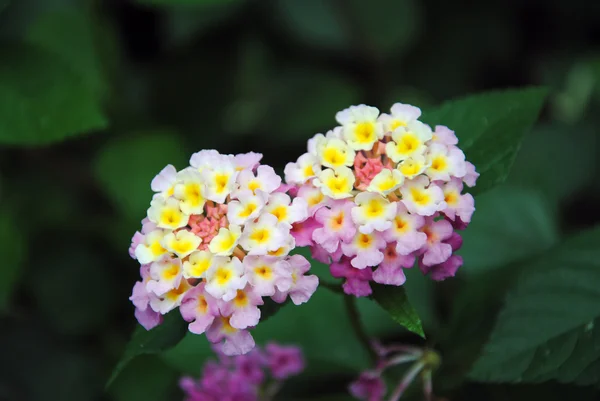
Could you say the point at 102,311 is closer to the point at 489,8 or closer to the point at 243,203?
the point at 243,203

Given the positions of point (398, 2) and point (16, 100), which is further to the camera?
point (398, 2)

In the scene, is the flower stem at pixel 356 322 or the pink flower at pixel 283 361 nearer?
the flower stem at pixel 356 322

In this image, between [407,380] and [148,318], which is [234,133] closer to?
[407,380]

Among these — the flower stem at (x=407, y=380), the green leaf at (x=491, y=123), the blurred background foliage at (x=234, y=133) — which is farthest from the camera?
the blurred background foliage at (x=234, y=133)

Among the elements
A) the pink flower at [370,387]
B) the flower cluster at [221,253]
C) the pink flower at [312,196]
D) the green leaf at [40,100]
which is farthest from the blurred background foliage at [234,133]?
the pink flower at [312,196]

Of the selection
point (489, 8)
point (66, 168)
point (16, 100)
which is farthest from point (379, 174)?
point (489, 8)

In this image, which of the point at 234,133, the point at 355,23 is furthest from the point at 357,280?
the point at 355,23

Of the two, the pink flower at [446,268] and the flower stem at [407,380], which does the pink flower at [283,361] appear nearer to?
the flower stem at [407,380]
